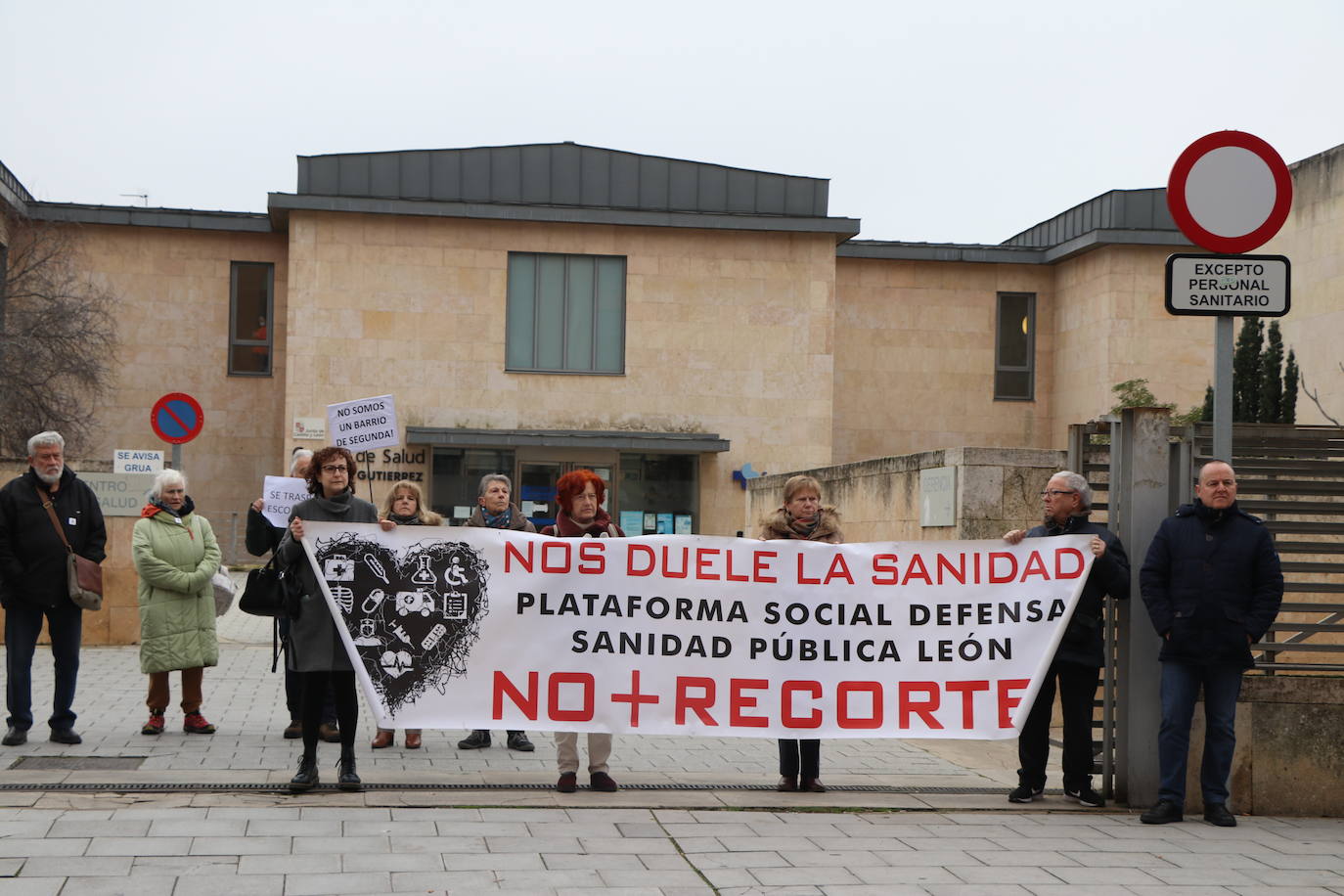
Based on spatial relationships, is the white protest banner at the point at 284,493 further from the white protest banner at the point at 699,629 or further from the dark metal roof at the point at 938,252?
the dark metal roof at the point at 938,252

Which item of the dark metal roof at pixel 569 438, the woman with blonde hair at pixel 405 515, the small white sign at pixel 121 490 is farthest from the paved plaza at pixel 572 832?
the dark metal roof at pixel 569 438

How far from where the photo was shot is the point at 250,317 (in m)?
31.4

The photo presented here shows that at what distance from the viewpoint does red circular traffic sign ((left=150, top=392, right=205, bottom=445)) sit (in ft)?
55.1

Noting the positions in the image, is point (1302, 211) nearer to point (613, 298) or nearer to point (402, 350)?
point (613, 298)

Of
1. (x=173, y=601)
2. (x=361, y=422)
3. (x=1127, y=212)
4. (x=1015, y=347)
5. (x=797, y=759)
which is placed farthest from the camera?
(x=1015, y=347)

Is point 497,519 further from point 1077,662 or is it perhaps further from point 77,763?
point 1077,662

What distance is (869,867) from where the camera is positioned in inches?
265

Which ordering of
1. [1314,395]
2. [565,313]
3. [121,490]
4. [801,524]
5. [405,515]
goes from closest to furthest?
[801,524] → [405,515] → [121,490] → [1314,395] → [565,313]

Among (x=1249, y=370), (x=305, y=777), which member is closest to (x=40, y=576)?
(x=305, y=777)

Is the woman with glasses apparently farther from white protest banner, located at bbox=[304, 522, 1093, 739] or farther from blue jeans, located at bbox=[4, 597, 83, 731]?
blue jeans, located at bbox=[4, 597, 83, 731]

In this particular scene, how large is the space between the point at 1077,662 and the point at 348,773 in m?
4.03

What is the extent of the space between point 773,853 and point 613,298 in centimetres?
2391

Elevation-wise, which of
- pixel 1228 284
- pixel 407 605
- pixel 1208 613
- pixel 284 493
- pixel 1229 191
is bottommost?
pixel 407 605

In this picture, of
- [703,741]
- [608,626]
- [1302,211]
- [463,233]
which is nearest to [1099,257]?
[1302,211]
